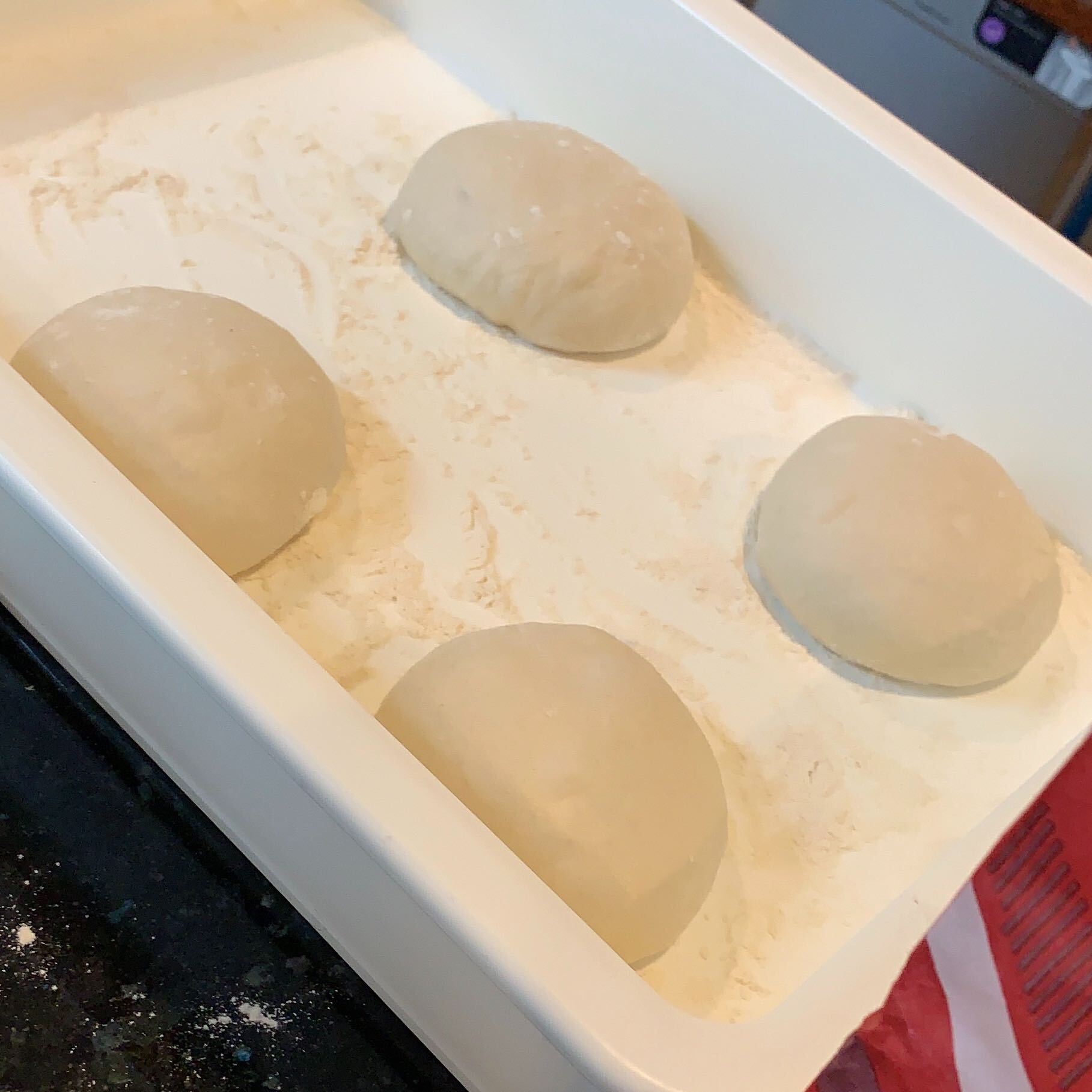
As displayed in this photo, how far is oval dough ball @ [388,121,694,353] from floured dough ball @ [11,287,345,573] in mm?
203

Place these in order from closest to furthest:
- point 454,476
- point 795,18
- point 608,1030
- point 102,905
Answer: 1. point 608,1030
2. point 102,905
3. point 454,476
4. point 795,18

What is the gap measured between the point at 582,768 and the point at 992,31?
111cm

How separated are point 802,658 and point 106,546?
20.5 inches

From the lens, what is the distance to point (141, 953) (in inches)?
24.4

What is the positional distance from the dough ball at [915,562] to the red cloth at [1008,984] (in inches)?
4.8

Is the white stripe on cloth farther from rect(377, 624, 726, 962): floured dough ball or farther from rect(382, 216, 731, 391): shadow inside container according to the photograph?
rect(382, 216, 731, 391): shadow inside container

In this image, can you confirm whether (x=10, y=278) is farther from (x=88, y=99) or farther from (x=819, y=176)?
(x=819, y=176)

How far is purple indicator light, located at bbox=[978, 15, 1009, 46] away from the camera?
127 centimetres

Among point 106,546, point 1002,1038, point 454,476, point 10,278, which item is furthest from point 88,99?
point 1002,1038

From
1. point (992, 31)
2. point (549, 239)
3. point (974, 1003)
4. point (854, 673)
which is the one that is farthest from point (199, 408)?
point (992, 31)

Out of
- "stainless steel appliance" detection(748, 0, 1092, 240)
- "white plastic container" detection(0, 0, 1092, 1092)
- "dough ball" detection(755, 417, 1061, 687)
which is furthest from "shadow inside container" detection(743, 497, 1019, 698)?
"stainless steel appliance" detection(748, 0, 1092, 240)

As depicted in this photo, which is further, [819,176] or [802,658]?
[819,176]

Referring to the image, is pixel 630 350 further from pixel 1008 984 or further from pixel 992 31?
pixel 992 31

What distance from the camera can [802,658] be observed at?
2.74ft
